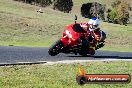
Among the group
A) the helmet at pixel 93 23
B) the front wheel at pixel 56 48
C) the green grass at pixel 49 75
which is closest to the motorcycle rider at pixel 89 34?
the helmet at pixel 93 23

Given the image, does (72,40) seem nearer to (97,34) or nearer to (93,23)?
(97,34)

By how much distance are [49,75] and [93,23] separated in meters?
3.96

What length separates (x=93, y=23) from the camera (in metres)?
16.3

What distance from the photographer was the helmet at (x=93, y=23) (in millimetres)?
16108

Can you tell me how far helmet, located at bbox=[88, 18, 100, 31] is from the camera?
16108 mm

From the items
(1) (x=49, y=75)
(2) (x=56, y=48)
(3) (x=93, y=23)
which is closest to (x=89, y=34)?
(3) (x=93, y=23)

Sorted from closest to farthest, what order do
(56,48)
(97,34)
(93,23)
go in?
(93,23) → (97,34) → (56,48)

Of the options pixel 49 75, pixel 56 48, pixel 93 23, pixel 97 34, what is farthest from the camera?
pixel 56 48

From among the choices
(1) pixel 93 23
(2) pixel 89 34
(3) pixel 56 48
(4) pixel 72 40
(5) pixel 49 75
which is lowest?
(5) pixel 49 75

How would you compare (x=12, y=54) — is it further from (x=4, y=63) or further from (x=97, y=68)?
(x=97, y=68)

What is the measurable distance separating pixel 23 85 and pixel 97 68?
485 cm

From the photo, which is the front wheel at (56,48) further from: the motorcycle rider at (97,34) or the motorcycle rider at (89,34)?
the motorcycle rider at (97,34)

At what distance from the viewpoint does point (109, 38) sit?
162ft

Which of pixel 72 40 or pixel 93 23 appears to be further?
pixel 72 40
